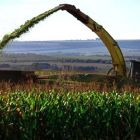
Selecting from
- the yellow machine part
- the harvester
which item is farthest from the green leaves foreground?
the harvester

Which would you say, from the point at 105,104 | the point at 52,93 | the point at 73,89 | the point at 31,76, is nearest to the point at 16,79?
the point at 31,76

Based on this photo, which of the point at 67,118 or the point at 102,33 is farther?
the point at 102,33

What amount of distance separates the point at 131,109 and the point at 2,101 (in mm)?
2168

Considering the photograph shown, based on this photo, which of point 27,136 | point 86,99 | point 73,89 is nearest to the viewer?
point 27,136

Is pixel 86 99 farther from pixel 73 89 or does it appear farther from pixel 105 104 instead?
pixel 73 89

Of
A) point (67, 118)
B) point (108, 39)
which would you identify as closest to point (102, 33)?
point (108, 39)

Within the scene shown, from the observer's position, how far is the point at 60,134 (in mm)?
10398

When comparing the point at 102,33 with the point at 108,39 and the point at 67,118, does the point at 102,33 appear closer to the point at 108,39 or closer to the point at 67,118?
the point at 108,39

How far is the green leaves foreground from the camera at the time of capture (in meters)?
10.3

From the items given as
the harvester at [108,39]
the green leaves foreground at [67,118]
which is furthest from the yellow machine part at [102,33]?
the green leaves foreground at [67,118]

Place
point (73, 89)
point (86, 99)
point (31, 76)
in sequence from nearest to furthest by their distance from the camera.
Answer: point (86, 99) → point (73, 89) → point (31, 76)

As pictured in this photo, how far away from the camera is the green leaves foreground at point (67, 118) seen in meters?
10.3

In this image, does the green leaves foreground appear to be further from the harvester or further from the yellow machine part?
the harvester

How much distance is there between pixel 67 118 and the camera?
10.4m
